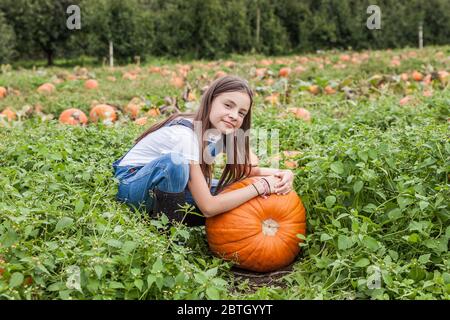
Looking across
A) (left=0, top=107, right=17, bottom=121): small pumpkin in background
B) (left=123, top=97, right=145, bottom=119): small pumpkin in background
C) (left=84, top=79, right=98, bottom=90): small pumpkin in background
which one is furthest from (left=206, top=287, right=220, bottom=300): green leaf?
(left=84, top=79, right=98, bottom=90): small pumpkin in background

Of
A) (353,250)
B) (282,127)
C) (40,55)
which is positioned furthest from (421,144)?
(40,55)

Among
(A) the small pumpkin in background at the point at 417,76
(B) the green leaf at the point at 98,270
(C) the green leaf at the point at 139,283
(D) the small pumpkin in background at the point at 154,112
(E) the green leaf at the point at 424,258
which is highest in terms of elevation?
(A) the small pumpkin in background at the point at 417,76

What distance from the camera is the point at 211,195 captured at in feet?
9.73

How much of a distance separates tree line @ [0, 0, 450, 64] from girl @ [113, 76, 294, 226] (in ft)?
37.3

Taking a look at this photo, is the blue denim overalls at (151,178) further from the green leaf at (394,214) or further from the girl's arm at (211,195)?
the green leaf at (394,214)

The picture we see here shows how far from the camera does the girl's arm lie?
2889mm

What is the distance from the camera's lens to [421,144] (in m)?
3.08

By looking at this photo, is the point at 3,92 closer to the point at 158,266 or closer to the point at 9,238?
the point at 9,238

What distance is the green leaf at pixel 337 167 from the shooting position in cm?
295

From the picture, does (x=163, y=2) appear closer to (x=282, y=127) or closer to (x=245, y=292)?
(x=282, y=127)

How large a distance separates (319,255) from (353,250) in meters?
0.33

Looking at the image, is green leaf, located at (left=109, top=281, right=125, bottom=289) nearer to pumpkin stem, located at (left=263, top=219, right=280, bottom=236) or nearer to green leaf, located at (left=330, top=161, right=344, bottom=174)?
pumpkin stem, located at (left=263, top=219, right=280, bottom=236)

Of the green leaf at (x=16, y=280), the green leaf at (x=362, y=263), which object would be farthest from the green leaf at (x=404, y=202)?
the green leaf at (x=16, y=280)

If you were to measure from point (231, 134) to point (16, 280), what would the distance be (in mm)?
1468
